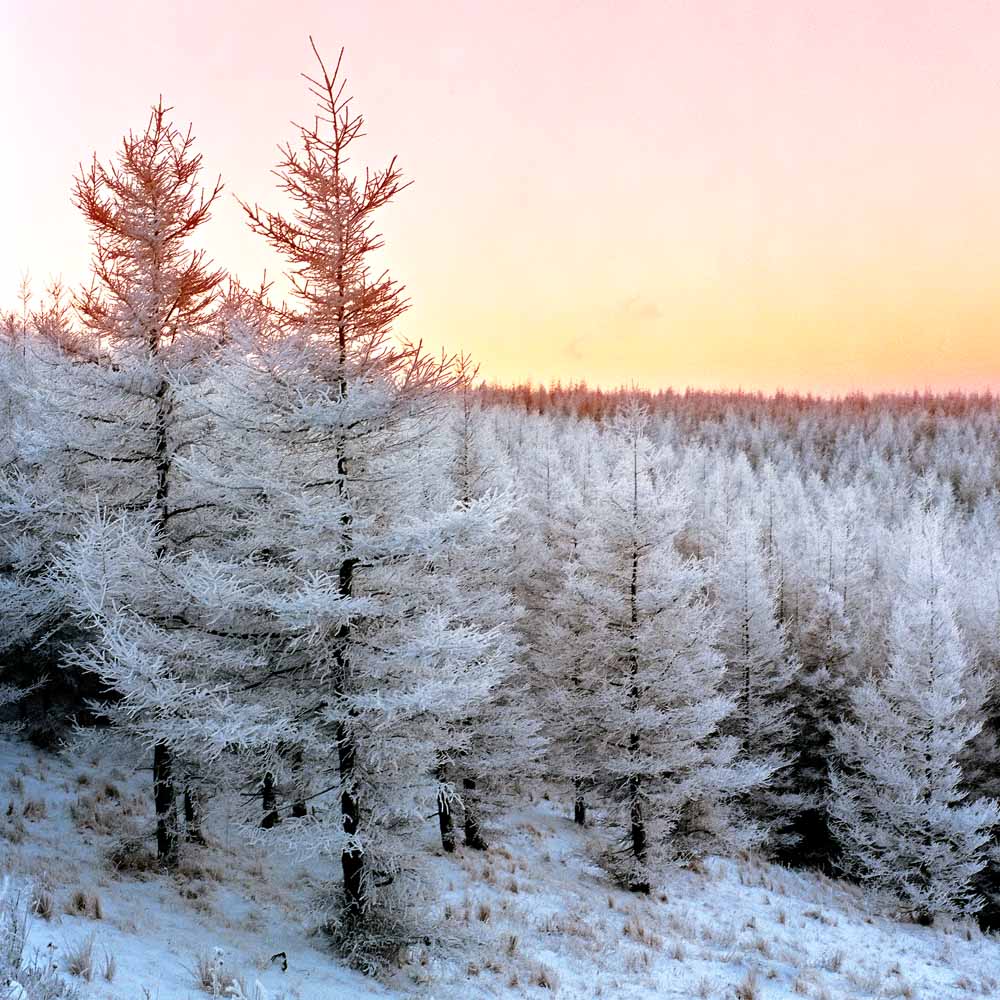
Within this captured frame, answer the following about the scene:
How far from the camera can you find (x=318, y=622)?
8.11 meters

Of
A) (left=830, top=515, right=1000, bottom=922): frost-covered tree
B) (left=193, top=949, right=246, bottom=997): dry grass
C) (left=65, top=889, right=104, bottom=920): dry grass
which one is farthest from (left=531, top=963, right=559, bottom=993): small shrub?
(left=830, top=515, right=1000, bottom=922): frost-covered tree

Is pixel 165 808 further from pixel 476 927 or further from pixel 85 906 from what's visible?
pixel 476 927

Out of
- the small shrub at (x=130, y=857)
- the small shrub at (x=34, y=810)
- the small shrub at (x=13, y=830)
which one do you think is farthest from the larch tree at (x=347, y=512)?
the small shrub at (x=34, y=810)

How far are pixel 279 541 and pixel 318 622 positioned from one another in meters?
1.20

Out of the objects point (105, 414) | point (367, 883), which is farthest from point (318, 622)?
point (105, 414)

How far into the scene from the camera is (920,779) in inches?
883

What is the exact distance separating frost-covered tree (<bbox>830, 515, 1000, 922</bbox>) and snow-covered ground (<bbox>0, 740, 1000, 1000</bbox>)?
9.07 feet

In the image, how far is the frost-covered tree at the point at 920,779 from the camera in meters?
21.8

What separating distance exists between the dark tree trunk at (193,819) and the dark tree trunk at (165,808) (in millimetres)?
465

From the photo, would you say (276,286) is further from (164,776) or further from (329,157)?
(164,776)

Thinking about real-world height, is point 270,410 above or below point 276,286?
below

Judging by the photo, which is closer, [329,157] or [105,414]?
[329,157]

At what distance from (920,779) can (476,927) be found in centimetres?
1736

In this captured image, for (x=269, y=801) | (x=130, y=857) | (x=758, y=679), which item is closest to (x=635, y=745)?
(x=269, y=801)
